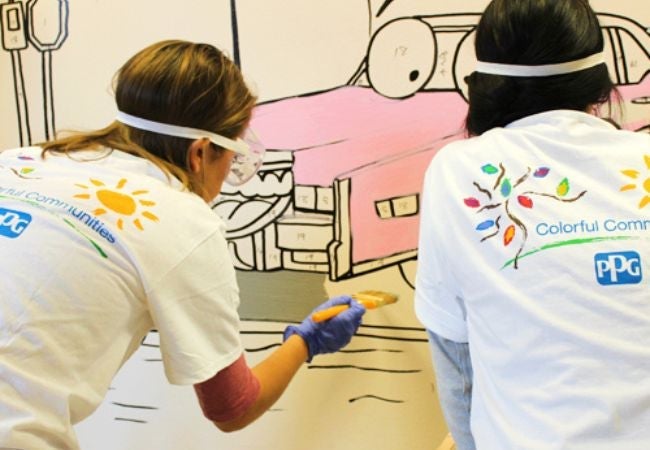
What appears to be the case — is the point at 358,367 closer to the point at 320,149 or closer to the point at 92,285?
the point at 320,149

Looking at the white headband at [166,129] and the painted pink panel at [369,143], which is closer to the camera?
the white headband at [166,129]

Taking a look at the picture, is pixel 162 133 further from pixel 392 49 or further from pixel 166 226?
pixel 392 49

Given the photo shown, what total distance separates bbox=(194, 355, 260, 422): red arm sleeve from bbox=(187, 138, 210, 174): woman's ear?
0.26 m

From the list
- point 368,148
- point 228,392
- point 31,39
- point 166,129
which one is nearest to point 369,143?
point 368,148

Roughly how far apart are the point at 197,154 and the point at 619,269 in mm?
528

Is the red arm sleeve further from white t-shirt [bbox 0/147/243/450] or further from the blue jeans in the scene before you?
the blue jeans

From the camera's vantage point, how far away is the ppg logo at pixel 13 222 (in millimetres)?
690

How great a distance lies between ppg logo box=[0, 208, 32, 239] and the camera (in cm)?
69

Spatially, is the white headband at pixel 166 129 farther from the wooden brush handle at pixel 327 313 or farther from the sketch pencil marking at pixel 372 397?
the sketch pencil marking at pixel 372 397

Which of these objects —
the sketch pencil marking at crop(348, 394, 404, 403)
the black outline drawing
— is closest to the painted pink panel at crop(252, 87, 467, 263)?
the sketch pencil marking at crop(348, 394, 404, 403)

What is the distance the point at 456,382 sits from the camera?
2.61 ft

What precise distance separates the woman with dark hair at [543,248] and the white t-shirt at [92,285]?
0.87ft

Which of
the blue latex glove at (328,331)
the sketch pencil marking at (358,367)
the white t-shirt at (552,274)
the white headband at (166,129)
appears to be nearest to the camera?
the white t-shirt at (552,274)

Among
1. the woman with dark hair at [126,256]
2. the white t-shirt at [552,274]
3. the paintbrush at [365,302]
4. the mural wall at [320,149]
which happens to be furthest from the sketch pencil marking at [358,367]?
the white t-shirt at [552,274]
